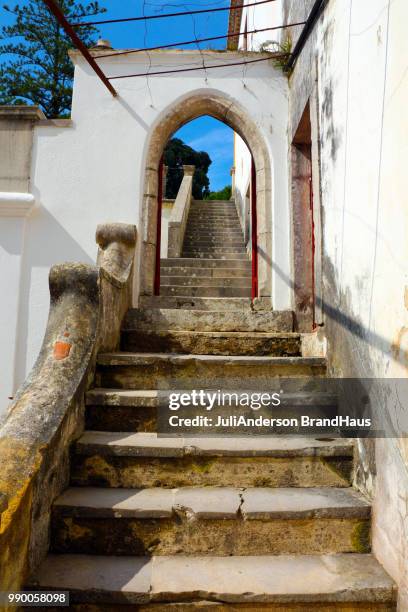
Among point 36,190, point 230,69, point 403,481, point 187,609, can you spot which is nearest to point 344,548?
point 403,481

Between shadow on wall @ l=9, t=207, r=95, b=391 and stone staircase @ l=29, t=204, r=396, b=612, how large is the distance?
2.15 meters

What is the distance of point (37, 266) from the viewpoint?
4.77 meters

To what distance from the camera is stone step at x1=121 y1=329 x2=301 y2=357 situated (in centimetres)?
365

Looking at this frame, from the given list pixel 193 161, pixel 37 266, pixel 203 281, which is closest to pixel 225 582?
pixel 37 266

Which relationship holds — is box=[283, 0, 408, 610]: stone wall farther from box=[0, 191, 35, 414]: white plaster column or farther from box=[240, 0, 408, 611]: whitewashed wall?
box=[0, 191, 35, 414]: white plaster column

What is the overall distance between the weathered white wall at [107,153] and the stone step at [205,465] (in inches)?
95.3

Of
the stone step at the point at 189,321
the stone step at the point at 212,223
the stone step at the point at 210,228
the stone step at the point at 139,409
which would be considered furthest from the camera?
the stone step at the point at 212,223

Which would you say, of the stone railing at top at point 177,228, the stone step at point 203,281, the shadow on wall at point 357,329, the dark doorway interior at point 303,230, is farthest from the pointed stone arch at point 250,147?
the stone railing at top at point 177,228

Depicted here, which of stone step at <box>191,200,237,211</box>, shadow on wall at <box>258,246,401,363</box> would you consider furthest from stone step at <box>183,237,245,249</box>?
shadow on wall at <box>258,246,401,363</box>

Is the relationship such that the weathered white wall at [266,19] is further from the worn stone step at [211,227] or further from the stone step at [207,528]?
the stone step at [207,528]

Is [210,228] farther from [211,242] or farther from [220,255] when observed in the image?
[220,255]

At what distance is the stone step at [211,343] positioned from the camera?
12.0 feet

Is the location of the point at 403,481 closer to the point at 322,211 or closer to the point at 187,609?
the point at 187,609

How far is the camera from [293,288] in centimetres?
457
